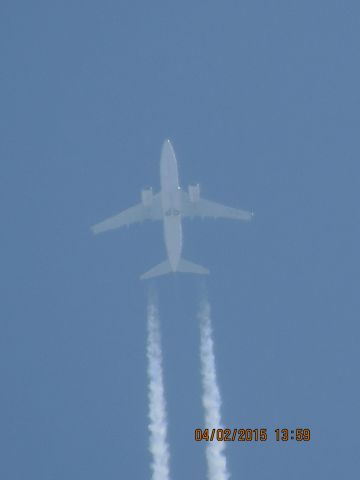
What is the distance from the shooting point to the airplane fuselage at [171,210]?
102 meters

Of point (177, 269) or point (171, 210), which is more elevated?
point (171, 210)

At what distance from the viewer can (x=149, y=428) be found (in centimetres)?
9931

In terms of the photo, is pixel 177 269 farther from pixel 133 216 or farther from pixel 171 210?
pixel 133 216

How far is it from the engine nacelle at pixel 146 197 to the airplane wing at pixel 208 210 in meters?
2.42

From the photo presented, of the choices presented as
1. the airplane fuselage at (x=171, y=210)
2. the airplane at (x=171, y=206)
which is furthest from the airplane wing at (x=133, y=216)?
the airplane fuselage at (x=171, y=210)

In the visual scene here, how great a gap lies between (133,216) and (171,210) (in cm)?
635

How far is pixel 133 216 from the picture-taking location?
108 m

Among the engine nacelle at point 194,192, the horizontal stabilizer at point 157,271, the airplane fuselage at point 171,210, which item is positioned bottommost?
the horizontal stabilizer at point 157,271

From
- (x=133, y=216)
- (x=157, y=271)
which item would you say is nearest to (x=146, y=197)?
(x=133, y=216)

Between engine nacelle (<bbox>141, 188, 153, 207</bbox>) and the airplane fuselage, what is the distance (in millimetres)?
3187

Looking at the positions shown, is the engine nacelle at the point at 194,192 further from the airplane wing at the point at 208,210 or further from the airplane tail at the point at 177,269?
the airplane tail at the point at 177,269

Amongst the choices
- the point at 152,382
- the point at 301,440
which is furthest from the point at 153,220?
the point at 301,440

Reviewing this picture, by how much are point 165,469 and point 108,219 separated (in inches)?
809

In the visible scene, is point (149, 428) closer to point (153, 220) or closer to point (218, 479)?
point (218, 479)
